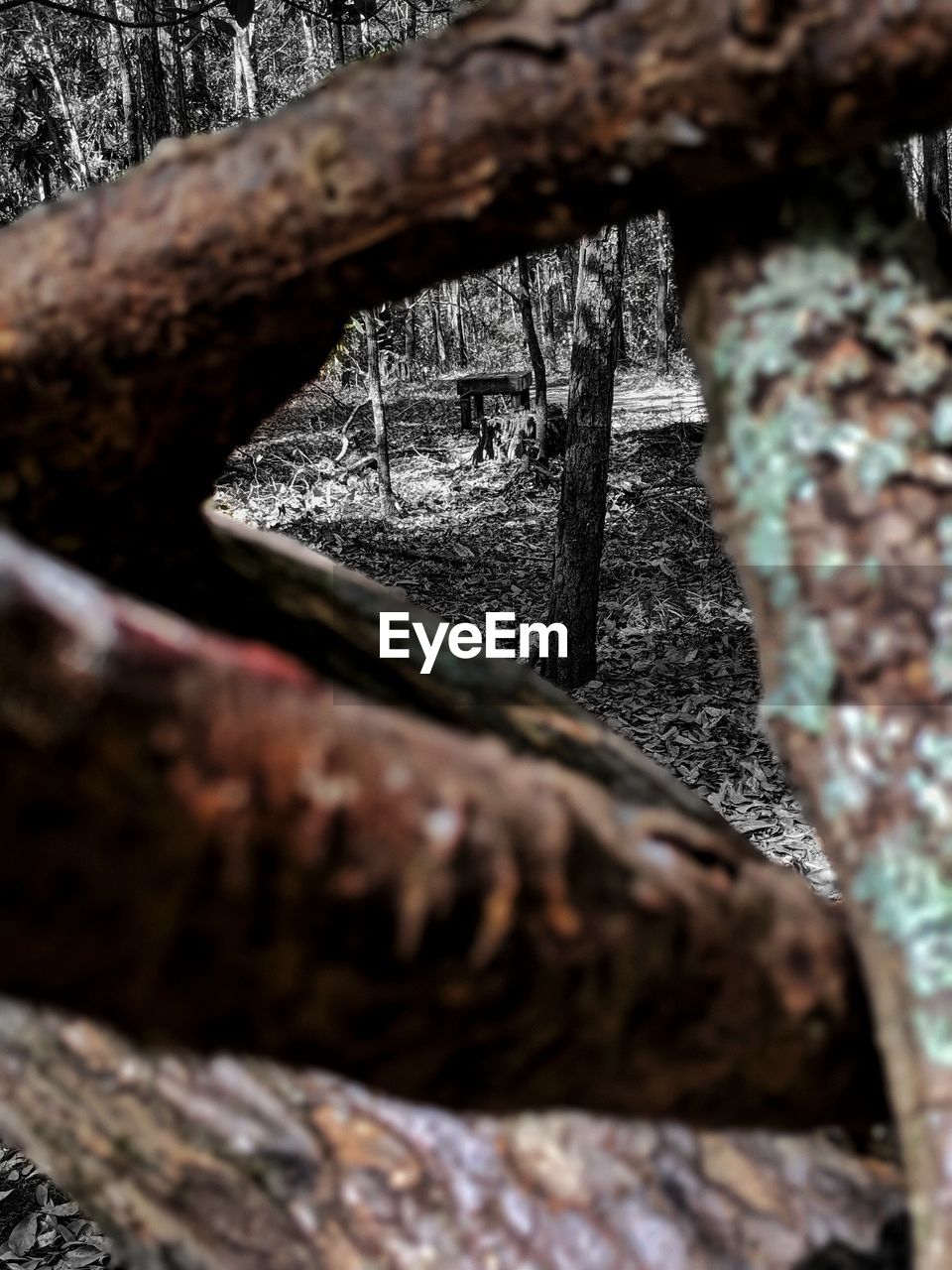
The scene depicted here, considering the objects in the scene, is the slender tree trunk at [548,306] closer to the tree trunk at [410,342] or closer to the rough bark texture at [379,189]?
the tree trunk at [410,342]

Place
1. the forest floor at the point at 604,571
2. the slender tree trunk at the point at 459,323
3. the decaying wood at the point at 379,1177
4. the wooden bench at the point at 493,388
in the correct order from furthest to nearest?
the slender tree trunk at the point at 459,323, the wooden bench at the point at 493,388, the forest floor at the point at 604,571, the decaying wood at the point at 379,1177

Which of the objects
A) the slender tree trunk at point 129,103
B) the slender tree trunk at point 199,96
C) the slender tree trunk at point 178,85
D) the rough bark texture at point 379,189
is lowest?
the rough bark texture at point 379,189

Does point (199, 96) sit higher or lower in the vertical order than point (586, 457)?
higher

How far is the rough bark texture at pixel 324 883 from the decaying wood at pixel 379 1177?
1.26ft

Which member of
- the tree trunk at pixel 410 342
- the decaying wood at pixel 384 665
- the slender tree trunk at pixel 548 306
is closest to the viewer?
the decaying wood at pixel 384 665

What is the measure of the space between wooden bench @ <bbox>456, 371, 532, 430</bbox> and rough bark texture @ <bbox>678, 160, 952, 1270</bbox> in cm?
1303

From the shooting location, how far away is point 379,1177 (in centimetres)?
132

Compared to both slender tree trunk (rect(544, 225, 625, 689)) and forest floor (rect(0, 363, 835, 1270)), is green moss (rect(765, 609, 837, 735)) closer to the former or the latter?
forest floor (rect(0, 363, 835, 1270))

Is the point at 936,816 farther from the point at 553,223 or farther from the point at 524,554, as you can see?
the point at 524,554

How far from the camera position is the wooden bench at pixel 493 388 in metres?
14.3

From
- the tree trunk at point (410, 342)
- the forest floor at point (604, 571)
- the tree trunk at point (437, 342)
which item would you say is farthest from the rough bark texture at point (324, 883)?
the tree trunk at point (437, 342)

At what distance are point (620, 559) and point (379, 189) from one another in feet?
27.3

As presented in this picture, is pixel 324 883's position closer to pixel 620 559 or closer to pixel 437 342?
pixel 620 559

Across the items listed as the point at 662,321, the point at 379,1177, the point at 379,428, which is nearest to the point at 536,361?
the point at 379,428
